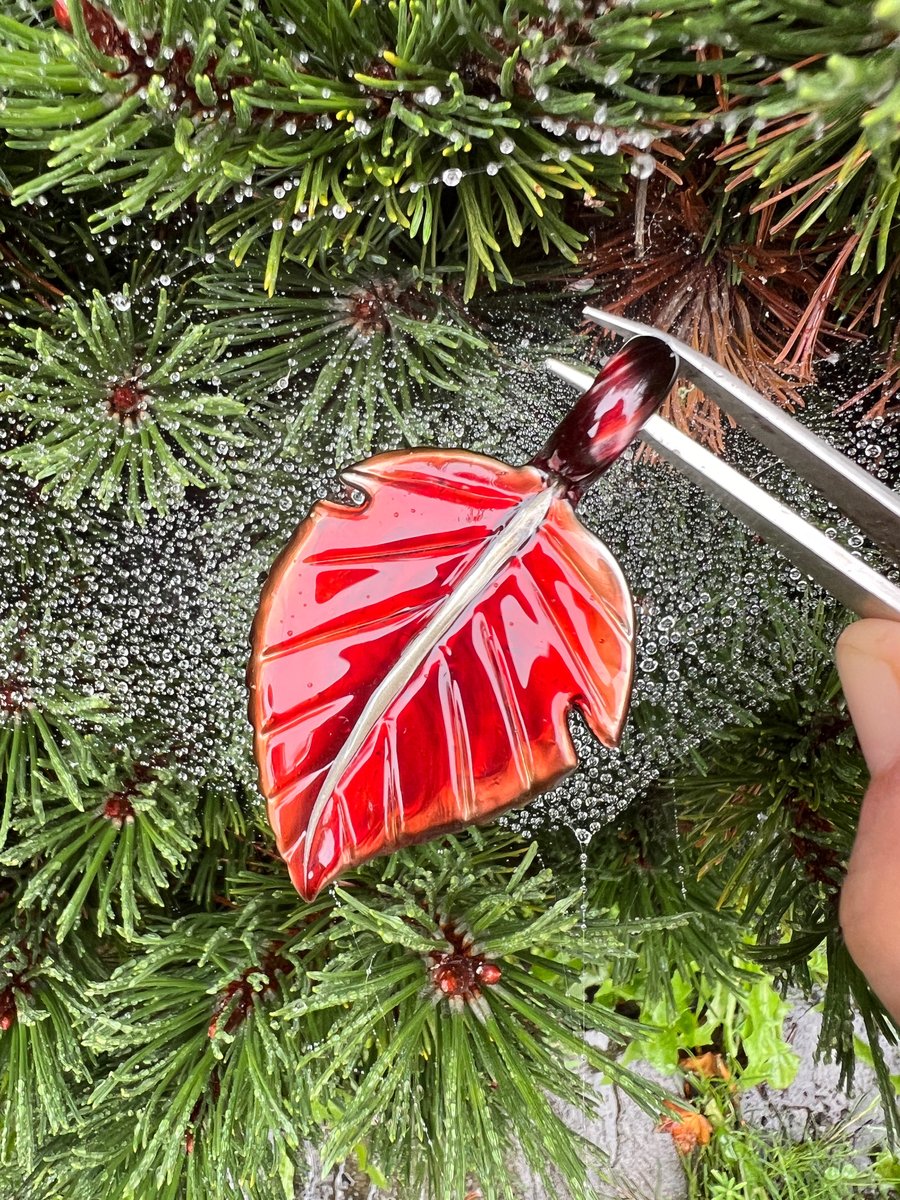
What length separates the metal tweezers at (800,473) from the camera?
391 millimetres

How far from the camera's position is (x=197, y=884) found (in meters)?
0.61

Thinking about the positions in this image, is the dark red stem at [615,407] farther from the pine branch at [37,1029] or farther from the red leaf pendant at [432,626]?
the pine branch at [37,1029]

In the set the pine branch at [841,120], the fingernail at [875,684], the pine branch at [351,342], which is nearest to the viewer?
the pine branch at [841,120]

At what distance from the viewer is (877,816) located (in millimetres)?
357

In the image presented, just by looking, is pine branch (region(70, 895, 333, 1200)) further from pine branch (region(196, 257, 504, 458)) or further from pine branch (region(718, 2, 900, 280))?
pine branch (region(718, 2, 900, 280))

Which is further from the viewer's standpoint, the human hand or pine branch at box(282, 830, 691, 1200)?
pine branch at box(282, 830, 691, 1200)

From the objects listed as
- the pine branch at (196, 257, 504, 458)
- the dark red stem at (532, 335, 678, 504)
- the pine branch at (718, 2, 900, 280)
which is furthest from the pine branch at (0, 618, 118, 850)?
the pine branch at (718, 2, 900, 280)

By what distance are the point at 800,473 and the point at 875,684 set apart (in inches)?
4.6

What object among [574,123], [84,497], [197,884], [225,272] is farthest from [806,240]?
[197,884]

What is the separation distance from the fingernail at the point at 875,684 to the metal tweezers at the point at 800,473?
0.02m

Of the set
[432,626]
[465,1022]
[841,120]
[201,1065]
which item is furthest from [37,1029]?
[841,120]

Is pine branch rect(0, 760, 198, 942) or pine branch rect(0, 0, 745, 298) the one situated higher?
pine branch rect(0, 0, 745, 298)

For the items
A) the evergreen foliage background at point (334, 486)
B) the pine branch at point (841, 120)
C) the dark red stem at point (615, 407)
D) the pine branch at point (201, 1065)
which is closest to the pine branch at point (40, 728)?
the evergreen foliage background at point (334, 486)

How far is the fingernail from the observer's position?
367 mm
